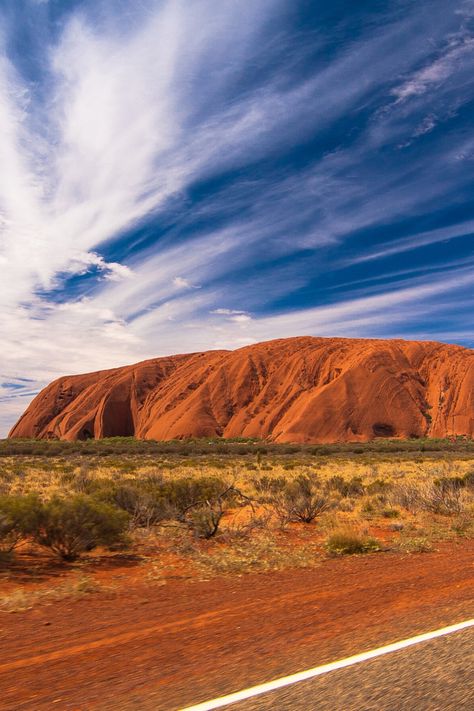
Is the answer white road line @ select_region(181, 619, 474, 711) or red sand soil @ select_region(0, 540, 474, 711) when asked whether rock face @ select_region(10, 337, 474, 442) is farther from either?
white road line @ select_region(181, 619, 474, 711)

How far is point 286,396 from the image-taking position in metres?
82.6

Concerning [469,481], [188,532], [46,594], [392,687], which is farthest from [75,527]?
[469,481]

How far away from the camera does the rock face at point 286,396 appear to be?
73.9 m

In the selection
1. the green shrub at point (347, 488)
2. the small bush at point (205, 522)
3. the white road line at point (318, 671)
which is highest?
the white road line at point (318, 671)

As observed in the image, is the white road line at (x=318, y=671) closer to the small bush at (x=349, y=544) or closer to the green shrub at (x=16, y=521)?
the small bush at (x=349, y=544)

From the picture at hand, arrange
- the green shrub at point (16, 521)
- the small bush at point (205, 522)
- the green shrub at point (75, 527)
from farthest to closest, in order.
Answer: the small bush at point (205, 522) → the green shrub at point (75, 527) → the green shrub at point (16, 521)

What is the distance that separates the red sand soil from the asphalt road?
1.18ft

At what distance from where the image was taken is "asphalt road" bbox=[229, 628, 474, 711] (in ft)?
11.3

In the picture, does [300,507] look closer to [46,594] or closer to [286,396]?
[46,594]

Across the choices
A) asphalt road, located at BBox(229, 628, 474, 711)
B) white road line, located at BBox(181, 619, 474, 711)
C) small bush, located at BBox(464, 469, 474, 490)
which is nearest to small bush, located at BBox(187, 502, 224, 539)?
white road line, located at BBox(181, 619, 474, 711)

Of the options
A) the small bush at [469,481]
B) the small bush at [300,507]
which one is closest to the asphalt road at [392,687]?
the small bush at [300,507]

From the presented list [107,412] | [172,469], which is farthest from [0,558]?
[107,412]

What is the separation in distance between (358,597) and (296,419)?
6750 centimetres

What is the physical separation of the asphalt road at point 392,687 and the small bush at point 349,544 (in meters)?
4.89
